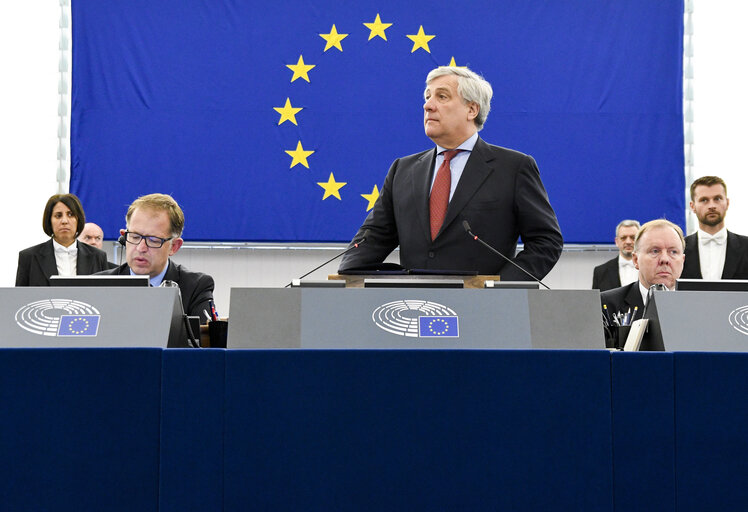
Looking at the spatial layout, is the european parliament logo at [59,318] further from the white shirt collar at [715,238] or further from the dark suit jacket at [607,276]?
the dark suit jacket at [607,276]

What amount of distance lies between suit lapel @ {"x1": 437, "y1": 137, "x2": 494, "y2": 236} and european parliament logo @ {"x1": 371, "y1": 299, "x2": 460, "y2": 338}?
1.13 metres

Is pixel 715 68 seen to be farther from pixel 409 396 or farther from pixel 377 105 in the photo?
pixel 409 396

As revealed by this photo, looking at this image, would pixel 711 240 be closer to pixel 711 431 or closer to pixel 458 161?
pixel 458 161

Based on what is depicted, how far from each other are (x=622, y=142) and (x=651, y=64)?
22.6 inches

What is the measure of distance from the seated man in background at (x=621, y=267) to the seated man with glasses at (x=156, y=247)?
302cm

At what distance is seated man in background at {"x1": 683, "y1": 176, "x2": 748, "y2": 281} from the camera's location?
4.36m

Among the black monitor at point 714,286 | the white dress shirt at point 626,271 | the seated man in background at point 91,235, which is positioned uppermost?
the seated man in background at point 91,235

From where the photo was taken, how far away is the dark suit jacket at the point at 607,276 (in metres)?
5.17

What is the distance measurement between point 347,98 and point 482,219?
3.13 metres

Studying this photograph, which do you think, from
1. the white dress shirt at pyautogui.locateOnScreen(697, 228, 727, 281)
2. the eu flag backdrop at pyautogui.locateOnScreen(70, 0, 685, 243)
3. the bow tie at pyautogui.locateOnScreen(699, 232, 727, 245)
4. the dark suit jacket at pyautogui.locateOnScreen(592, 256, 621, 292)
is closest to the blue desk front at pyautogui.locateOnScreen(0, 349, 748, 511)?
the white dress shirt at pyautogui.locateOnScreen(697, 228, 727, 281)

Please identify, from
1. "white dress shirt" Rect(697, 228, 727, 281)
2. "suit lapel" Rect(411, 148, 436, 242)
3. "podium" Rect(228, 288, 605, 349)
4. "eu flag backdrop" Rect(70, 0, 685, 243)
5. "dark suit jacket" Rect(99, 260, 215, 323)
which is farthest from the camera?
"eu flag backdrop" Rect(70, 0, 685, 243)

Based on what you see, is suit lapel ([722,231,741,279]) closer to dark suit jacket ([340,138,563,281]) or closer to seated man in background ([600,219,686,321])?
seated man in background ([600,219,686,321])

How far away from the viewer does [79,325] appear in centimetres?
179

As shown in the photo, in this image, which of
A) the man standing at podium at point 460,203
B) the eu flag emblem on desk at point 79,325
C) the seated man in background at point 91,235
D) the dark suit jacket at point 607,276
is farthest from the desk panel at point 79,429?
the dark suit jacket at point 607,276
